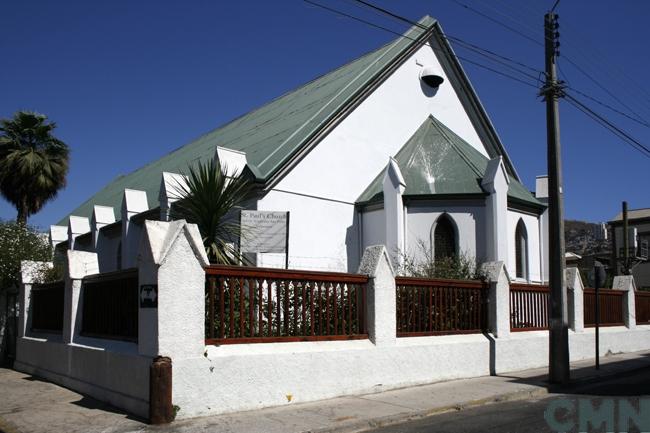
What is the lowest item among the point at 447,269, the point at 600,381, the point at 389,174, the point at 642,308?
the point at 600,381

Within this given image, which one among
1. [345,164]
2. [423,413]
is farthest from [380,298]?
[345,164]

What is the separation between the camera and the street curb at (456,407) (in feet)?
28.5

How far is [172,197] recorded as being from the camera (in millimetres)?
17828

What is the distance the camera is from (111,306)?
1108 cm

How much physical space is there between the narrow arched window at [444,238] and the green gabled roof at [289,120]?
4.72 meters

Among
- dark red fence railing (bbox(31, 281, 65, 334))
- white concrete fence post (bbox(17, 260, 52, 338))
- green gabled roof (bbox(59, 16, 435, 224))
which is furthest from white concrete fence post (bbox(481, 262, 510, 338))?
white concrete fence post (bbox(17, 260, 52, 338))

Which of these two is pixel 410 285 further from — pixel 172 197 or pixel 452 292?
pixel 172 197

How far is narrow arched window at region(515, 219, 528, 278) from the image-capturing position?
21.0m

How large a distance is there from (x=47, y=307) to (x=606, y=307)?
1651 cm

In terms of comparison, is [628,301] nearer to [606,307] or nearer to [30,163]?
[606,307]

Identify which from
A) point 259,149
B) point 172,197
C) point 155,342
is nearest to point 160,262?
point 155,342

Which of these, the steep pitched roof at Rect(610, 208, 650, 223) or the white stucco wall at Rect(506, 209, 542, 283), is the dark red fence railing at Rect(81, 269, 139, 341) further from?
the steep pitched roof at Rect(610, 208, 650, 223)

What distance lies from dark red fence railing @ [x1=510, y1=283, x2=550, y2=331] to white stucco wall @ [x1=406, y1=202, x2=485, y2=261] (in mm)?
2907

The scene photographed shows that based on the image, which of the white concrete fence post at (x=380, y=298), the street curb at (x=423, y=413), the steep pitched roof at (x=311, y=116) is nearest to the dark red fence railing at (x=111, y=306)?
the street curb at (x=423, y=413)
